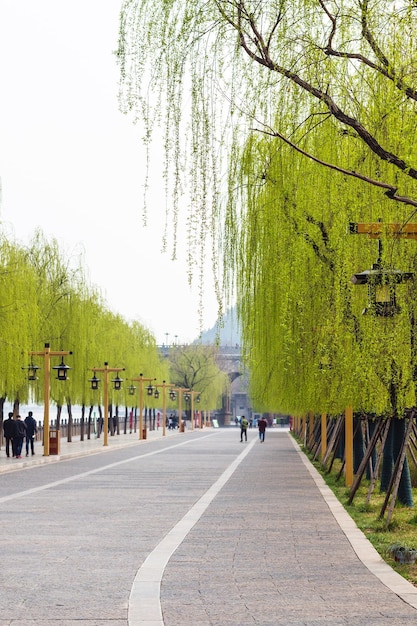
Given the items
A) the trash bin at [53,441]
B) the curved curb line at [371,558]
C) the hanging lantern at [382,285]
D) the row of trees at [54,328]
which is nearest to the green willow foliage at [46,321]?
the row of trees at [54,328]

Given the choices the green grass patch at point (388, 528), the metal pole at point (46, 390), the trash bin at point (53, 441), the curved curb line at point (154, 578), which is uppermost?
the metal pole at point (46, 390)

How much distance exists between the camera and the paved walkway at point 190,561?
8.92 meters

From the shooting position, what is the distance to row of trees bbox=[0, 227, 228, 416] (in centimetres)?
3600

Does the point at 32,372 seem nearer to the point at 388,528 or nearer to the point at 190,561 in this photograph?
the point at 388,528

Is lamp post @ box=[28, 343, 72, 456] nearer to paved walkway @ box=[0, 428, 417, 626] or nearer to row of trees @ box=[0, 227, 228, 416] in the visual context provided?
row of trees @ box=[0, 227, 228, 416]

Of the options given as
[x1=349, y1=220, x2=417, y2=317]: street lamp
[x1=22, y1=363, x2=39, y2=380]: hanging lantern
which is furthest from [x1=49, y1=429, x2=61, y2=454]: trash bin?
[x1=349, y1=220, x2=417, y2=317]: street lamp

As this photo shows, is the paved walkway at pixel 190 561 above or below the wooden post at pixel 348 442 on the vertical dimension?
below

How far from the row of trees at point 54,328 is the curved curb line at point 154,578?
59.1 feet

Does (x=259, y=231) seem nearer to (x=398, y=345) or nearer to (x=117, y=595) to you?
(x=398, y=345)

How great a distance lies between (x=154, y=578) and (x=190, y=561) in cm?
141

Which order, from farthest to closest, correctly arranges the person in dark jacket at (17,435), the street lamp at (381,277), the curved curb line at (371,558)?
the person in dark jacket at (17,435) → the street lamp at (381,277) → the curved curb line at (371,558)

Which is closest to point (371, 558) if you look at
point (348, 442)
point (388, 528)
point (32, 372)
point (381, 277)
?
point (381, 277)

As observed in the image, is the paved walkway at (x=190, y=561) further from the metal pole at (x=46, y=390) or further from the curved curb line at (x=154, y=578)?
the metal pole at (x=46, y=390)

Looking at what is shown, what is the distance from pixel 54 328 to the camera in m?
51.0
